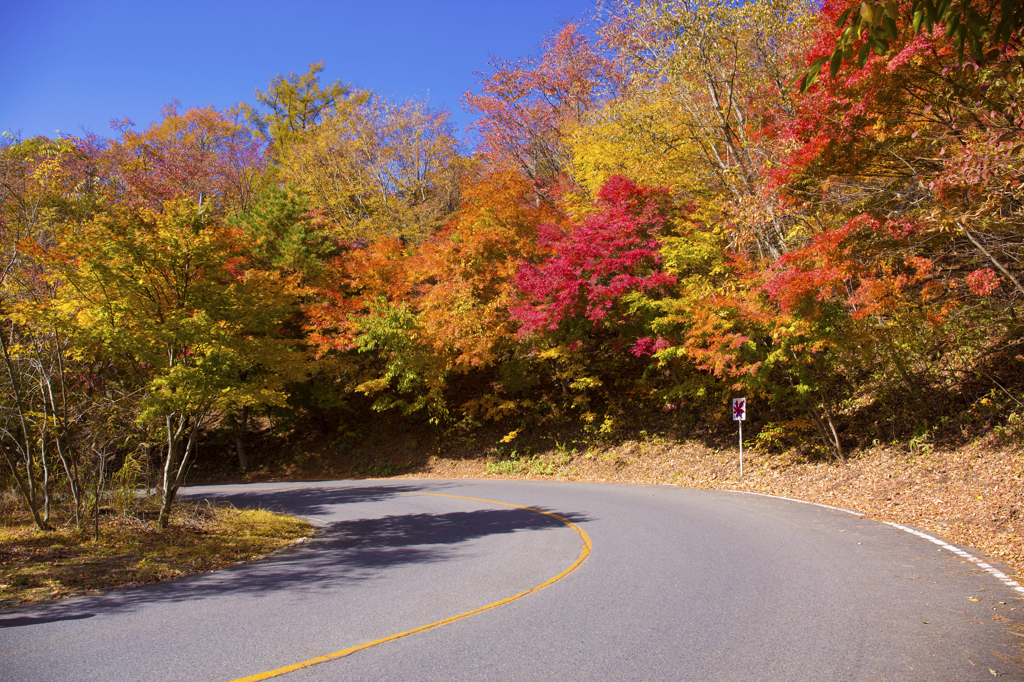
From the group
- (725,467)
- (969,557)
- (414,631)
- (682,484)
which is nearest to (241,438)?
(682,484)

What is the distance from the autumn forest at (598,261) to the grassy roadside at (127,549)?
2.22 ft

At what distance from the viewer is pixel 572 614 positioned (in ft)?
18.6

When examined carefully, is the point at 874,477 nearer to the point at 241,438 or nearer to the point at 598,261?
the point at 598,261

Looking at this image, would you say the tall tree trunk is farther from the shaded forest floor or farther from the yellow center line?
the yellow center line

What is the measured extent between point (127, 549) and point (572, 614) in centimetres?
727

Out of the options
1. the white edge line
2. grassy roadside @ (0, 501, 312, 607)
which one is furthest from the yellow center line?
the white edge line

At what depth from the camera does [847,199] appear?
34.3ft

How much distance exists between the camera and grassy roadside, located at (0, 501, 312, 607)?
730 centimetres

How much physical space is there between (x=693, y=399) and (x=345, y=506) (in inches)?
469

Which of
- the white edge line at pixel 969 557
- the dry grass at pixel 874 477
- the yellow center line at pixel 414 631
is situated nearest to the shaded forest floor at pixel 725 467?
the dry grass at pixel 874 477

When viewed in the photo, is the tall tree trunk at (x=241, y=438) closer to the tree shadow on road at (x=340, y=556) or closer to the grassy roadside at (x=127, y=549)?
the tree shadow on road at (x=340, y=556)

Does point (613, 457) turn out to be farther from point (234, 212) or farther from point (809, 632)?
point (234, 212)

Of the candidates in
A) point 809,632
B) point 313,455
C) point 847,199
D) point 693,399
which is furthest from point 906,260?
point 313,455

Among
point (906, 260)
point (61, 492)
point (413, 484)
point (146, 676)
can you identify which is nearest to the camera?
point (146, 676)
